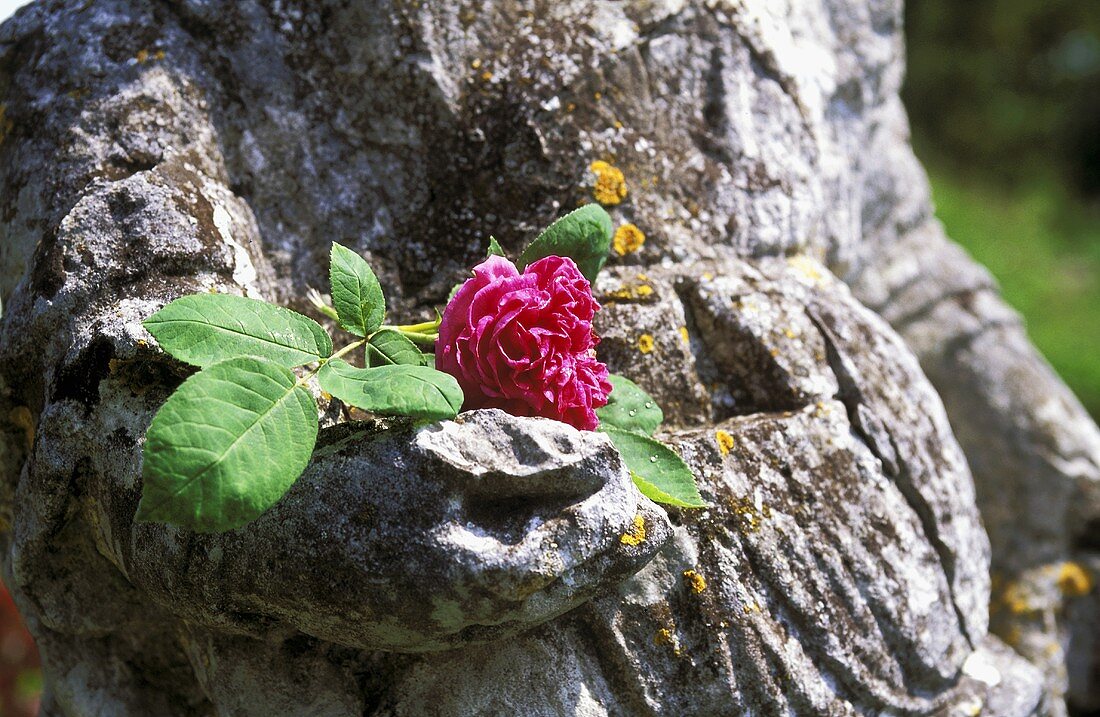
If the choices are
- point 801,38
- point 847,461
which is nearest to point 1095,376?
point 801,38

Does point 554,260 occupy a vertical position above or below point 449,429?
above

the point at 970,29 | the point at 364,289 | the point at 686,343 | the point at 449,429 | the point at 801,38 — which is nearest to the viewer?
the point at 449,429

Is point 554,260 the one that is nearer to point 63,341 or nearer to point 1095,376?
point 63,341

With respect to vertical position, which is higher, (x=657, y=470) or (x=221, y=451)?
(x=221, y=451)

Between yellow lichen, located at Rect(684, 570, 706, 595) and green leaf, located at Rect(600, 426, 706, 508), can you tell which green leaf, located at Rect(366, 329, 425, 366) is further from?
yellow lichen, located at Rect(684, 570, 706, 595)

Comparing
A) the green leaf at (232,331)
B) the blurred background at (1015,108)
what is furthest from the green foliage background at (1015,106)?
the green leaf at (232,331)

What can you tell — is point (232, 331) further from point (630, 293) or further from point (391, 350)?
point (630, 293)

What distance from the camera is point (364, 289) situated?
0.97 meters

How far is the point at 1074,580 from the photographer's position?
2143 millimetres

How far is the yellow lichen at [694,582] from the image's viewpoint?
1.06 m

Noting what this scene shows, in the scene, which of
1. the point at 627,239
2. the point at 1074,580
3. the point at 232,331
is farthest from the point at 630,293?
the point at 1074,580

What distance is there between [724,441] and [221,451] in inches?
23.4

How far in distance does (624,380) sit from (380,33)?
58 centimetres

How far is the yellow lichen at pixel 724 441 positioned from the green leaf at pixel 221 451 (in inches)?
19.9
